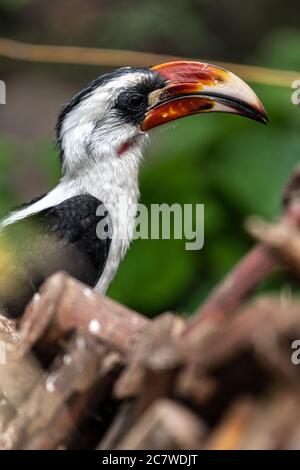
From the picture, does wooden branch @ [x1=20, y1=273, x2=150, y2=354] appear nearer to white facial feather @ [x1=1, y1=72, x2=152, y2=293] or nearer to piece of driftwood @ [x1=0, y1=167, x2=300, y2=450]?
piece of driftwood @ [x1=0, y1=167, x2=300, y2=450]

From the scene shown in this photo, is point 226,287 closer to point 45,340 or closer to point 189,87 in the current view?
point 45,340

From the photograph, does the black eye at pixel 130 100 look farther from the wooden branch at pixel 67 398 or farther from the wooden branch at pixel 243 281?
the wooden branch at pixel 243 281

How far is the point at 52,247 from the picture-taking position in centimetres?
351

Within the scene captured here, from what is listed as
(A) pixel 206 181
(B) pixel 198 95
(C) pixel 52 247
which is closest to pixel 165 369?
(C) pixel 52 247

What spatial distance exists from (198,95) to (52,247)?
2.48 ft

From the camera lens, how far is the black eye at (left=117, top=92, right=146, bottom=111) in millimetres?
3963

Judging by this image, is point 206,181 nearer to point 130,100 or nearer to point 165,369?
point 130,100

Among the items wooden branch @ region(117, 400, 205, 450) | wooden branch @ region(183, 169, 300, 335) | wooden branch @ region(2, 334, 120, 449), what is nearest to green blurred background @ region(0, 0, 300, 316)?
wooden branch @ region(2, 334, 120, 449)

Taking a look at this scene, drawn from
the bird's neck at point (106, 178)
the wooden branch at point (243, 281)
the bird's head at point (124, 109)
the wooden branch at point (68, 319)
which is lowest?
the wooden branch at point (68, 319)

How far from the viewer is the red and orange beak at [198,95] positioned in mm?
3715

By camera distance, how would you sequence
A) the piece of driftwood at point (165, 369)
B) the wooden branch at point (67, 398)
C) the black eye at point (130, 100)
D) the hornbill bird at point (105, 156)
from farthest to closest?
the black eye at point (130, 100) → the hornbill bird at point (105, 156) → the wooden branch at point (67, 398) → the piece of driftwood at point (165, 369)

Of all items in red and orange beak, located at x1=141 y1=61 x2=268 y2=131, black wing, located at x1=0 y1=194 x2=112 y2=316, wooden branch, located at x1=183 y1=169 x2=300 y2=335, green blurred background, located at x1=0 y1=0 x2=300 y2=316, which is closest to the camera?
wooden branch, located at x1=183 y1=169 x2=300 y2=335

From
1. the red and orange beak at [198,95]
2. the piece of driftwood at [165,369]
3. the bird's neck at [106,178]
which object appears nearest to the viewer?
the piece of driftwood at [165,369]

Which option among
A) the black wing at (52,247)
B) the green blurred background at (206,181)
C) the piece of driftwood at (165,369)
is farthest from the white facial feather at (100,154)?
the piece of driftwood at (165,369)
